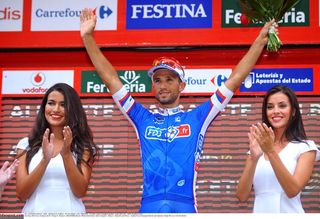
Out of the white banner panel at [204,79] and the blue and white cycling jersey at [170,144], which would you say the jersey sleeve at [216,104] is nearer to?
the blue and white cycling jersey at [170,144]

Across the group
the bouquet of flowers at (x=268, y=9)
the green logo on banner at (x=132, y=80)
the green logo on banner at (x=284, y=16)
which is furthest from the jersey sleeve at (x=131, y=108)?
the green logo on banner at (x=284, y=16)

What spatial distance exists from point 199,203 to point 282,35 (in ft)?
4.91

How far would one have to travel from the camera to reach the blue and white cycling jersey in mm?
4551

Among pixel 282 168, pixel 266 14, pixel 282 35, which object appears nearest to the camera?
pixel 282 168

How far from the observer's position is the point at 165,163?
15.1ft

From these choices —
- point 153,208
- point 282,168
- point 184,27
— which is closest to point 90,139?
point 153,208

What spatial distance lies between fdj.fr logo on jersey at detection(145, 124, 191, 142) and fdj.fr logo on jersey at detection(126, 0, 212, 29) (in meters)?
1.56

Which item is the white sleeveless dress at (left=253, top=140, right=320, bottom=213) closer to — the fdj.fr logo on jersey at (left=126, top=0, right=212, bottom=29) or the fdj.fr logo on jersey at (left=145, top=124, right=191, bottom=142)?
the fdj.fr logo on jersey at (left=145, top=124, right=191, bottom=142)

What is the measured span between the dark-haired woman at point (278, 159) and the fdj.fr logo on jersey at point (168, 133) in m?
0.45

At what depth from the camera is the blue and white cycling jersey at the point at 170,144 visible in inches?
179

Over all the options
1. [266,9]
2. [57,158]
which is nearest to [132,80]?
[266,9]

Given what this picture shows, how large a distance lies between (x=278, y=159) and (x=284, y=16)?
6.85 ft

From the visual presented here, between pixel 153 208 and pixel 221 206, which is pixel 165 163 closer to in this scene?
pixel 153 208

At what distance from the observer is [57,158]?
4.60 m
